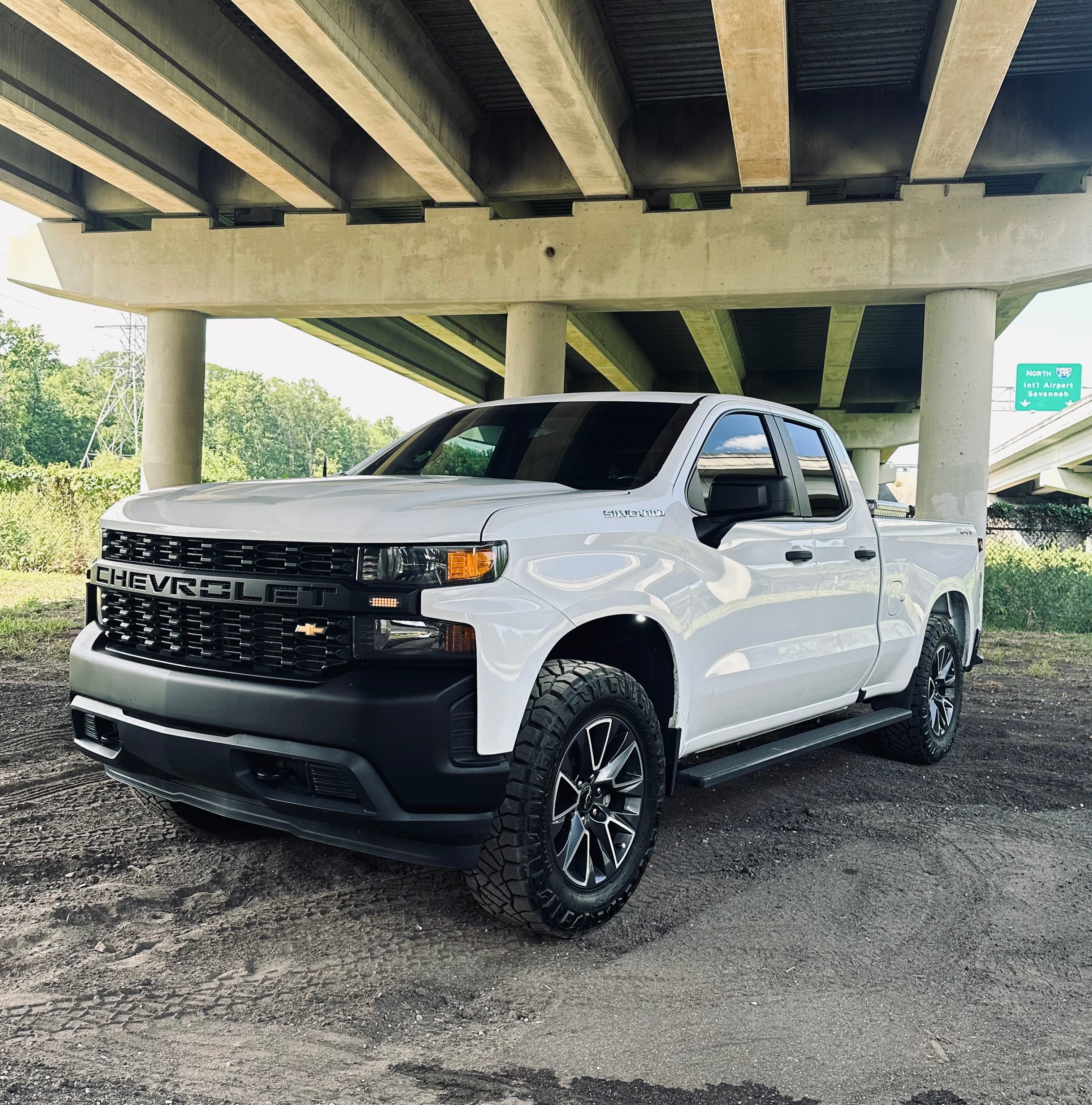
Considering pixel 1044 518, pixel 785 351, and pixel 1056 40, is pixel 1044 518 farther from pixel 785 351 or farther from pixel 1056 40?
pixel 1056 40

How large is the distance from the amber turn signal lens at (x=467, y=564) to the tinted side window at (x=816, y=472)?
2545 mm

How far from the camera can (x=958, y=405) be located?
Result: 13859mm

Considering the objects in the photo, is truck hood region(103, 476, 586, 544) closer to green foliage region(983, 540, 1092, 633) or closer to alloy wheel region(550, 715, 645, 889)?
alloy wheel region(550, 715, 645, 889)

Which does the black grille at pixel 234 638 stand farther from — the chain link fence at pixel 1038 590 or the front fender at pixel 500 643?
the chain link fence at pixel 1038 590

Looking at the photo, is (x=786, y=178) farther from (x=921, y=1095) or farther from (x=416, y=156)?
(x=921, y=1095)

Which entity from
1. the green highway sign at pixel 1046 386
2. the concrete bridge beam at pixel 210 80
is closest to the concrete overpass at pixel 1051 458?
the green highway sign at pixel 1046 386

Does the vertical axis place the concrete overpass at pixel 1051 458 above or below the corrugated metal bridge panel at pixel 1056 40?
below

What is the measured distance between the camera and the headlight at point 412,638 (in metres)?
3.36

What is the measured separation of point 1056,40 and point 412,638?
11309mm

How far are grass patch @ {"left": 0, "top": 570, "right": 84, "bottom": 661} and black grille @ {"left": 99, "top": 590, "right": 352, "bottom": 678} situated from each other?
6.79m

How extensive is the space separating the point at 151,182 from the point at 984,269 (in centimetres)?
1096

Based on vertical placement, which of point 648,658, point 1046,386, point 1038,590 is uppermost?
point 1046,386

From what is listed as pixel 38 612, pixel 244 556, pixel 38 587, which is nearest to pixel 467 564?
pixel 244 556

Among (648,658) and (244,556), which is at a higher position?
(244,556)
